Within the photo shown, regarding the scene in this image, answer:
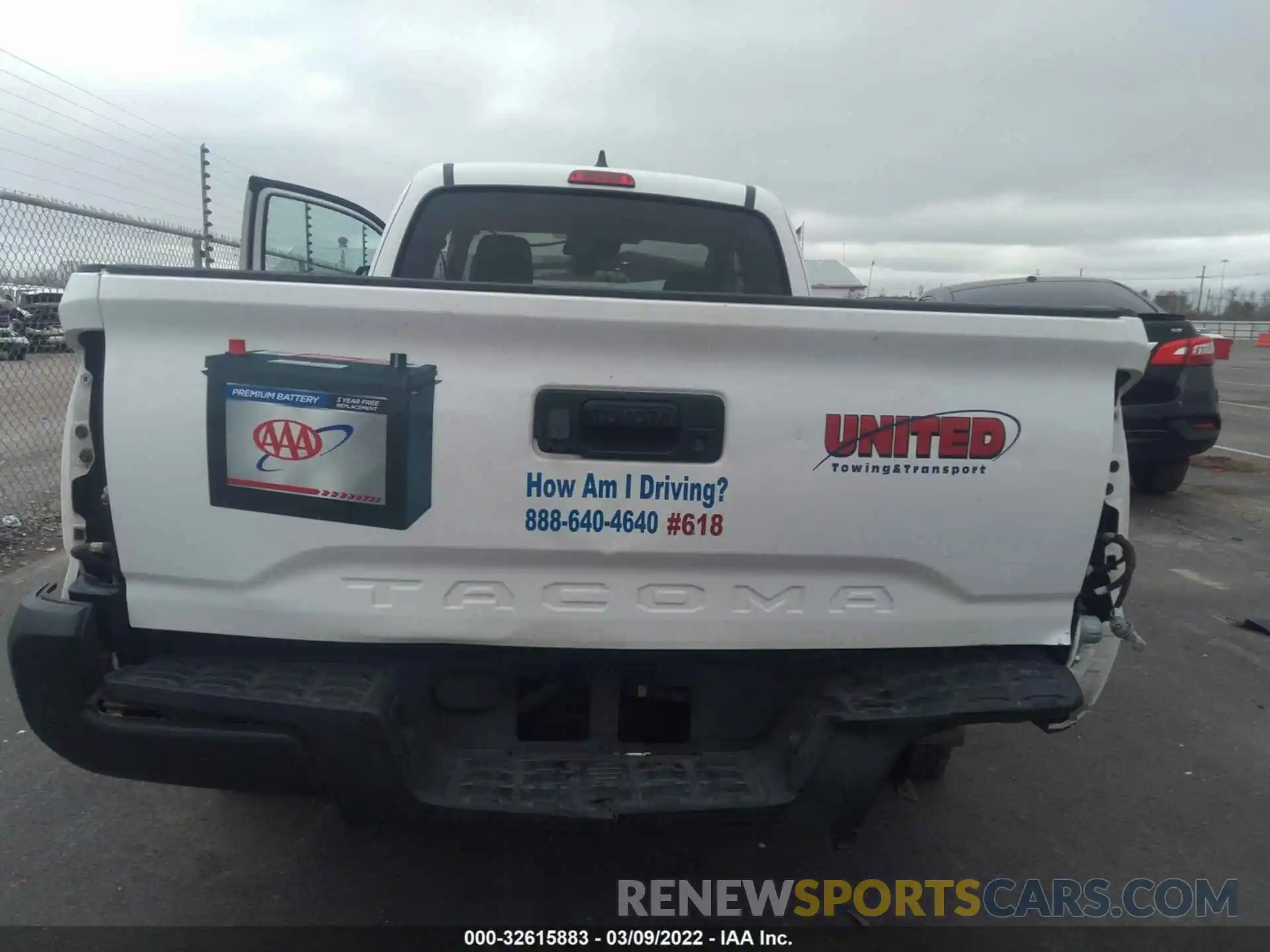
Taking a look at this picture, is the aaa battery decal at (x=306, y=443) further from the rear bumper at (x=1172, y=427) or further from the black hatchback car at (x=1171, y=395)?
the rear bumper at (x=1172, y=427)

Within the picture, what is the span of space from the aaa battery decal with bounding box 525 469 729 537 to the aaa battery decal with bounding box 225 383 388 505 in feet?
1.22

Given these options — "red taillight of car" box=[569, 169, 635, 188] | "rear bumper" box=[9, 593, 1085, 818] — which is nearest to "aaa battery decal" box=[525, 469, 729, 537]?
"rear bumper" box=[9, 593, 1085, 818]

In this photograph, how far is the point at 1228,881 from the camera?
9.62 ft

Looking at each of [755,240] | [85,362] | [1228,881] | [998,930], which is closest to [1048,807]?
[1228,881]

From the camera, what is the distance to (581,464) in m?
2.16

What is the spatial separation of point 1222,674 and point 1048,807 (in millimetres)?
1902

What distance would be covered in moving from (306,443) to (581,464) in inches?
24.8

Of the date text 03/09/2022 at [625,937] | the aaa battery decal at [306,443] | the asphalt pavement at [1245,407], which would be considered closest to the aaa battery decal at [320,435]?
the aaa battery decal at [306,443]

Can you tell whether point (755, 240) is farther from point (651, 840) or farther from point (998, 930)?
point (998, 930)

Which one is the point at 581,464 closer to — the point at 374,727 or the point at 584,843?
the point at 374,727

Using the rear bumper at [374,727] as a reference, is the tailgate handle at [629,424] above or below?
above

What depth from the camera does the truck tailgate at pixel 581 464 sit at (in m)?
2.10
